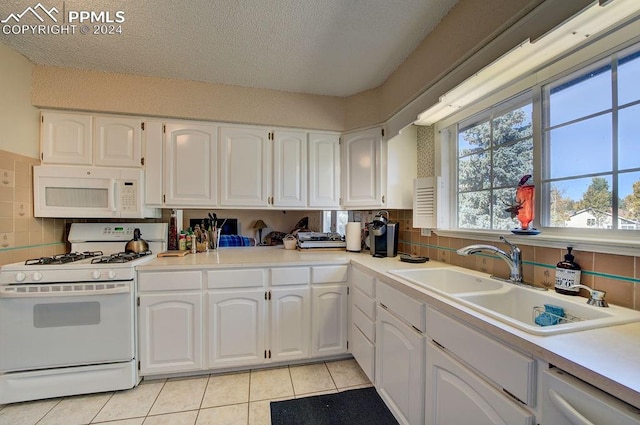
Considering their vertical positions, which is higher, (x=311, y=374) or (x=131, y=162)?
(x=131, y=162)

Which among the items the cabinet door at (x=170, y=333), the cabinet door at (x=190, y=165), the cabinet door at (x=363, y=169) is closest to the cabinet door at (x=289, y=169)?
the cabinet door at (x=363, y=169)

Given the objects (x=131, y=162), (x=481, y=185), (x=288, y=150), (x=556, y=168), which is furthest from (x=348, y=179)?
(x=131, y=162)

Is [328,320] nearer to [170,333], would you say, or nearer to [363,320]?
[363,320]

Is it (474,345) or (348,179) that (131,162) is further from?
(474,345)

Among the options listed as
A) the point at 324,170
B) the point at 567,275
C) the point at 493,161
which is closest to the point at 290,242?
the point at 324,170

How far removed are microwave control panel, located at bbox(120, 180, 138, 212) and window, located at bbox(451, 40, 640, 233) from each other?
2609 mm

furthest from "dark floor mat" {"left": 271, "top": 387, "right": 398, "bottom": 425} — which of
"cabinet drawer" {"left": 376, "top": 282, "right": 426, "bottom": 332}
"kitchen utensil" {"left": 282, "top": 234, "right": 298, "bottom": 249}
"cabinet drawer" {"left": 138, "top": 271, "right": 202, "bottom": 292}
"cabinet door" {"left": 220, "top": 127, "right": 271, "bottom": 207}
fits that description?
"cabinet door" {"left": 220, "top": 127, "right": 271, "bottom": 207}

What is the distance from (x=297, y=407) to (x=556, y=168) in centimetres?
200

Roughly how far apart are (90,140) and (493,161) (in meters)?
3.00

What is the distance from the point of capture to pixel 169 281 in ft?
6.23

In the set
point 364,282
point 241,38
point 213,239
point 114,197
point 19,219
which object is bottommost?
point 364,282

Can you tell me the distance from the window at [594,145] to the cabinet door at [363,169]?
3.89 feet

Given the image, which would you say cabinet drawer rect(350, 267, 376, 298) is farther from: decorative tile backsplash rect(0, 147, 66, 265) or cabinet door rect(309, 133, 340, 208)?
decorative tile backsplash rect(0, 147, 66, 265)

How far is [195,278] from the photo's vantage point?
76.1 inches
